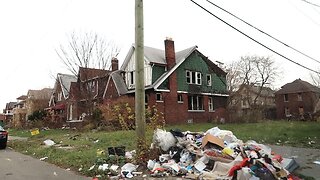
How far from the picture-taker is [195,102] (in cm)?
3231

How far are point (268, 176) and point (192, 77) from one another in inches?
1021

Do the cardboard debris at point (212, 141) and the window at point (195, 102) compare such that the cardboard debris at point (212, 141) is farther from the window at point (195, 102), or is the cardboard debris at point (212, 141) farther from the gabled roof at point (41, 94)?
the gabled roof at point (41, 94)

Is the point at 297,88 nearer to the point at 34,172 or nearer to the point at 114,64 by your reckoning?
the point at 114,64

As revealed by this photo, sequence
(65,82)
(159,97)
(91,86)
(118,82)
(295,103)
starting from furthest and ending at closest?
1. (295,103)
2. (65,82)
3. (118,82)
4. (91,86)
5. (159,97)

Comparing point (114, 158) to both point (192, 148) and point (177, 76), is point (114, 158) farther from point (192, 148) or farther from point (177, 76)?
point (177, 76)

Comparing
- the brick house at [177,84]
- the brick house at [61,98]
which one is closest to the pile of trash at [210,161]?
the brick house at [177,84]

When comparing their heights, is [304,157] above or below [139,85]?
below

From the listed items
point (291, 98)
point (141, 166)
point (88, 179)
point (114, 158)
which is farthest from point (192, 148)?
point (291, 98)

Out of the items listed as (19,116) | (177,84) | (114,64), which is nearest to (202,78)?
(177,84)

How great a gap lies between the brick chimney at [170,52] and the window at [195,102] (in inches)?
166

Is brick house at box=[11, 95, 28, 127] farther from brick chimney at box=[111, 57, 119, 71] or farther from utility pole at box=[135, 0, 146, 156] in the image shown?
utility pole at box=[135, 0, 146, 156]

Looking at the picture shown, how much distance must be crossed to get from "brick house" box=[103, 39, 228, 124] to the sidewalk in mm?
17347

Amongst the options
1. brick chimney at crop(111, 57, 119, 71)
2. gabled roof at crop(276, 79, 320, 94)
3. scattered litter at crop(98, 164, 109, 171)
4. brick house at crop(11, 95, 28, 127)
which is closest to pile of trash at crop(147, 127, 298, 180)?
scattered litter at crop(98, 164, 109, 171)

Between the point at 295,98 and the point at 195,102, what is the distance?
32507 millimetres
